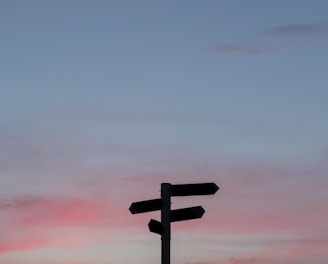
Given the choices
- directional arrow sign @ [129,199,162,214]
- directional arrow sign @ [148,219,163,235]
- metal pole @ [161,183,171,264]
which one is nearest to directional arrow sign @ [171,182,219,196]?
metal pole @ [161,183,171,264]

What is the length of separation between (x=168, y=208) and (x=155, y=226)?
56 centimetres

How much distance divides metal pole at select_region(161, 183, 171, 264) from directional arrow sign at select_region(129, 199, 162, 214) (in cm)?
14

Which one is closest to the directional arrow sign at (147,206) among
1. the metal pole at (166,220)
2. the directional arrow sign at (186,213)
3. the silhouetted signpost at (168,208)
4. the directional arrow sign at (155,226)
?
the silhouetted signpost at (168,208)

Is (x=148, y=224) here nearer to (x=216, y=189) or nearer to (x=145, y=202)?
(x=145, y=202)

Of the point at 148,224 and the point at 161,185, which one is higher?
the point at 161,185

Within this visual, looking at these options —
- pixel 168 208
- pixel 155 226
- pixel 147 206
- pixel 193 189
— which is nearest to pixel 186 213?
pixel 168 208

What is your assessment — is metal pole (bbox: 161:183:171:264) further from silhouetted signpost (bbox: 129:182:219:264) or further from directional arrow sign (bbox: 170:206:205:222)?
directional arrow sign (bbox: 170:206:205:222)

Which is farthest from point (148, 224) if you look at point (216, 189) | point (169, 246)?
point (216, 189)

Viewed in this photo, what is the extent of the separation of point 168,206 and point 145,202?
0.54 m

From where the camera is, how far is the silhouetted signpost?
14500 millimetres

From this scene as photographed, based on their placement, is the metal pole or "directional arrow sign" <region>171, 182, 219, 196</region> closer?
the metal pole

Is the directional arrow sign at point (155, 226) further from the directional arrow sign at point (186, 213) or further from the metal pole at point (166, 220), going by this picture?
the directional arrow sign at point (186, 213)

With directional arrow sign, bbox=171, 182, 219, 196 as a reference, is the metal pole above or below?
below

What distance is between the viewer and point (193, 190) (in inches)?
595
